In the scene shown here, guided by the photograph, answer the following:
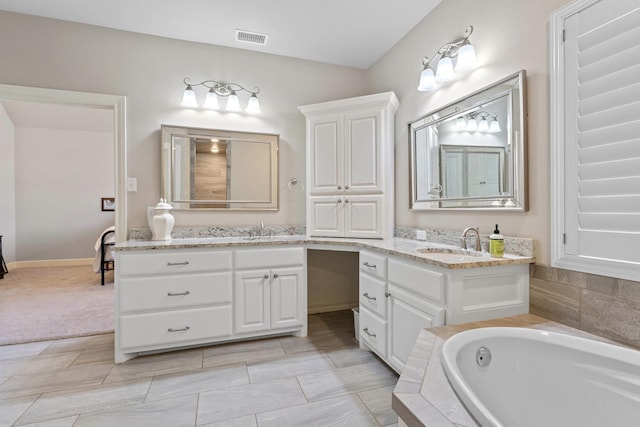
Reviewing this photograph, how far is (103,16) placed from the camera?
238 centimetres

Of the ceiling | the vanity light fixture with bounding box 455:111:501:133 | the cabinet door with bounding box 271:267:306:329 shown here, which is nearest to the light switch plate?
the ceiling

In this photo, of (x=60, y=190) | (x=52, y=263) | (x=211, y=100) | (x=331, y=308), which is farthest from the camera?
(x=60, y=190)

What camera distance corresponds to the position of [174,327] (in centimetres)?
217

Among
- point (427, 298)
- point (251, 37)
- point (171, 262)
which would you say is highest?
point (251, 37)

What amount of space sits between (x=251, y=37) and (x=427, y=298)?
8.35 feet

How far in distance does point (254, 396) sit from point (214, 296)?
81 cm

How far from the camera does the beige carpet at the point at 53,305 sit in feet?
8.41

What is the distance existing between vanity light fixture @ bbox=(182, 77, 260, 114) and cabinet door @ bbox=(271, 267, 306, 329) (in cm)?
154

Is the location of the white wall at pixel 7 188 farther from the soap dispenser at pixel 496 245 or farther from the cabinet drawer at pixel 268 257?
the soap dispenser at pixel 496 245

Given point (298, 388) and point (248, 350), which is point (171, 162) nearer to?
point (248, 350)

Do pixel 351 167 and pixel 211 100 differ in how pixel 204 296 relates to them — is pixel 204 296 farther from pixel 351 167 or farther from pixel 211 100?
pixel 211 100

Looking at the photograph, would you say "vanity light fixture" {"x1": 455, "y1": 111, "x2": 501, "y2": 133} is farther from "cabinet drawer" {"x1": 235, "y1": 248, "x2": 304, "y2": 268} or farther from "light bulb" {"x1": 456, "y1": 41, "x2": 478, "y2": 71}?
"cabinet drawer" {"x1": 235, "y1": 248, "x2": 304, "y2": 268}

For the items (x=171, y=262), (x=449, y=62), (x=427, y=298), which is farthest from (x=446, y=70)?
(x=171, y=262)

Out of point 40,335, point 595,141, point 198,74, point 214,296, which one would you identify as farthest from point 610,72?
point 40,335
